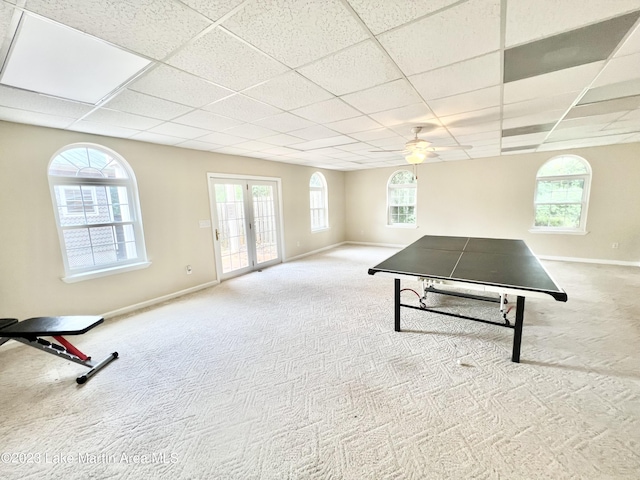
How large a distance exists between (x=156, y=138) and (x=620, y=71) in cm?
490

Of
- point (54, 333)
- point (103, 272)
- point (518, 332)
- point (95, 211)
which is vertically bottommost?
point (518, 332)

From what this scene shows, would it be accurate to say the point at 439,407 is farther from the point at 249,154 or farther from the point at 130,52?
the point at 249,154

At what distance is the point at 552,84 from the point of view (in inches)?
86.0

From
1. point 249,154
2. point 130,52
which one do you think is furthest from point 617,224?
point 130,52

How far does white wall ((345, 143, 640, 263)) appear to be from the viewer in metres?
5.05

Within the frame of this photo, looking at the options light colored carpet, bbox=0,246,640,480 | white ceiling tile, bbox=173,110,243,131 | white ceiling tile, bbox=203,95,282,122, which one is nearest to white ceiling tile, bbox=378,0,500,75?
white ceiling tile, bbox=203,95,282,122

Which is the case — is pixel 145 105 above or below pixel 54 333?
above

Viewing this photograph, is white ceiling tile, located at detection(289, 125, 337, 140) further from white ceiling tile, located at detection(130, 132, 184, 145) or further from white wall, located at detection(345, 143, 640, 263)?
white wall, located at detection(345, 143, 640, 263)

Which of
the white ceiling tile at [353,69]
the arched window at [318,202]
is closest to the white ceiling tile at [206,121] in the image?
the white ceiling tile at [353,69]

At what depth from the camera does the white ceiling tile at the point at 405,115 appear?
8.65 feet

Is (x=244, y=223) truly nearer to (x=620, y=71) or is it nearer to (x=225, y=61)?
(x=225, y=61)

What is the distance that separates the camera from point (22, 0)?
1.15m

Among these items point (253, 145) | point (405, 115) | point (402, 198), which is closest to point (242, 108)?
point (253, 145)

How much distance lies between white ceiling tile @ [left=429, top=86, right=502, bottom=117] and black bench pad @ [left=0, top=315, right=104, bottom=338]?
3.78 meters
